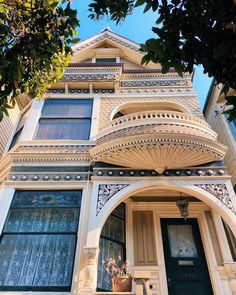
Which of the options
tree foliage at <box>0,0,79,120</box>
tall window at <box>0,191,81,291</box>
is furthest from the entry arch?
tree foliage at <box>0,0,79,120</box>

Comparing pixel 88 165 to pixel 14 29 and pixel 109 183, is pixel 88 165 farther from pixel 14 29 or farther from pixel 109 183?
pixel 14 29

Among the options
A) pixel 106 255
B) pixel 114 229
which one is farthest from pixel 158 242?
pixel 106 255

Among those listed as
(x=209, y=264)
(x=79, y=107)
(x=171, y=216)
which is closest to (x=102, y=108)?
(x=79, y=107)

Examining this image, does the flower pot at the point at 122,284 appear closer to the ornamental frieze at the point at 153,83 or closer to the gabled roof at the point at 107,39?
the ornamental frieze at the point at 153,83

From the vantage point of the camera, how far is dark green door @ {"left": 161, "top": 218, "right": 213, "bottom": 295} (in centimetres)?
581

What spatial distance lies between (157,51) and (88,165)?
13.7 ft

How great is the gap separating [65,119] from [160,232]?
14.0 feet

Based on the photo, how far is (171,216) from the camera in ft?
22.5

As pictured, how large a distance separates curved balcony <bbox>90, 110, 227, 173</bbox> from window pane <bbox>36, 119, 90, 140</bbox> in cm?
118

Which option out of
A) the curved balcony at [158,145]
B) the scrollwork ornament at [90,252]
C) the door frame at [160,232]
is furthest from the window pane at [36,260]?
the curved balcony at [158,145]

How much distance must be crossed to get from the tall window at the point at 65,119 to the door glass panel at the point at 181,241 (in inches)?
138

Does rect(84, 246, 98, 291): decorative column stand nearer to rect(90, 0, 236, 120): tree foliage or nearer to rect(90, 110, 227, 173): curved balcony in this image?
rect(90, 110, 227, 173): curved balcony

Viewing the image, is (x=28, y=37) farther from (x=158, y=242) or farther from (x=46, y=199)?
(x=158, y=242)

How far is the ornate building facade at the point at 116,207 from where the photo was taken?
5020 millimetres
